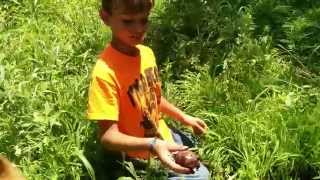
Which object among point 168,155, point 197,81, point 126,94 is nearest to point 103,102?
point 126,94

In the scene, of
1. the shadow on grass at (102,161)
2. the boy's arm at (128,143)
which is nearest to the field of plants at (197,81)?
the shadow on grass at (102,161)

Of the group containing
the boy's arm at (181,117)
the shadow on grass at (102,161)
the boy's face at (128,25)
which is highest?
the boy's face at (128,25)

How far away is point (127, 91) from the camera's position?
2.65m

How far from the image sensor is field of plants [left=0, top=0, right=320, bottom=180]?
3.03m

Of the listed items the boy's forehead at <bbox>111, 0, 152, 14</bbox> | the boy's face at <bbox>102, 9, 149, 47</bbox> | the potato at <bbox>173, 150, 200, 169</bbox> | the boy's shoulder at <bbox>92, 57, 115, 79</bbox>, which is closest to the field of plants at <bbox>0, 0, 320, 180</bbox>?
the potato at <bbox>173, 150, 200, 169</bbox>

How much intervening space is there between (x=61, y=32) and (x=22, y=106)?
116 centimetres

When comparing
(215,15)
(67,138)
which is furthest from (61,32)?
(67,138)

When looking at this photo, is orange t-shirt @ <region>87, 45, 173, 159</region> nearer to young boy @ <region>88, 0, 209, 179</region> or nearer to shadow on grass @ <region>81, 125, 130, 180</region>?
young boy @ <region>88, 0, 209, 179</region>

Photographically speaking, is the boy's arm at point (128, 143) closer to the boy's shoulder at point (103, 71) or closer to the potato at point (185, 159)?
Result: the potato at point (185, 159)

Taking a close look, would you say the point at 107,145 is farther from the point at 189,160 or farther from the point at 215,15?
the point at 215,15

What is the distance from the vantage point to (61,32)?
14.1 feet

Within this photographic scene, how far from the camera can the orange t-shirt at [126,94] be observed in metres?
2.57

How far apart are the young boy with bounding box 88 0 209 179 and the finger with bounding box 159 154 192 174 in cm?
4

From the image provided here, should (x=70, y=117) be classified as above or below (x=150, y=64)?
below
